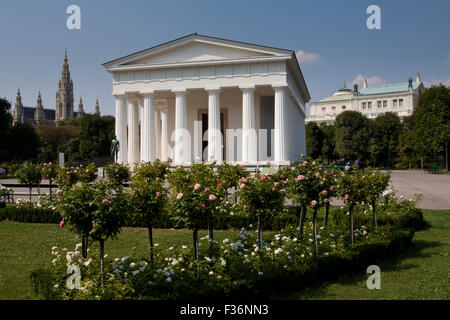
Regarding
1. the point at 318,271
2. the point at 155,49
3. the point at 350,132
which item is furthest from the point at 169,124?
the point at 350,132

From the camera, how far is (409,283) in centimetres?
796

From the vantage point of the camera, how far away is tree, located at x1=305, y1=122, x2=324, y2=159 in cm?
7981

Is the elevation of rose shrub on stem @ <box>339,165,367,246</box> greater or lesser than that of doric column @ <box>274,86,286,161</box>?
lesser

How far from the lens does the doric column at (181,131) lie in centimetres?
3548

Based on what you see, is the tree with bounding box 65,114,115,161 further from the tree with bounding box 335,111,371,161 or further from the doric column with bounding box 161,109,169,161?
the tree with bounding box 335,111,371,161

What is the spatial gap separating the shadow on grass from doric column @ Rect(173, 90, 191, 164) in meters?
26.6

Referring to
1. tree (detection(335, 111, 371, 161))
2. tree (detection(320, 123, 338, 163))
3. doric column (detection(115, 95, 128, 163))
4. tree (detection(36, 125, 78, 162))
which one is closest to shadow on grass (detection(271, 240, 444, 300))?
doric column (detection(115, 95, 128, 163))

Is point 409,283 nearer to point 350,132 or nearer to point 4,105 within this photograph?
point 4,105

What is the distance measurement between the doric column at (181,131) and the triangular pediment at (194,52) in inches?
142

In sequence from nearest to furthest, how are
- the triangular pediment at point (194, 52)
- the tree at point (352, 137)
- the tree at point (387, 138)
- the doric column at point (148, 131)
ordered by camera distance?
the triangular pediment at point (194, 52) < the doric column at point (148, 131) < the tree at point (352, 137) < the tree at point (387, 138)

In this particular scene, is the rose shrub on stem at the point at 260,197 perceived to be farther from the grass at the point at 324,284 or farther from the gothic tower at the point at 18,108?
the gothic tower at the point at 18,108

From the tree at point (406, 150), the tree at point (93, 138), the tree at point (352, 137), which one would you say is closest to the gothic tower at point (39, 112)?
the tree at point (93, 138)

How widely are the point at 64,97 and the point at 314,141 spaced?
143 meters
